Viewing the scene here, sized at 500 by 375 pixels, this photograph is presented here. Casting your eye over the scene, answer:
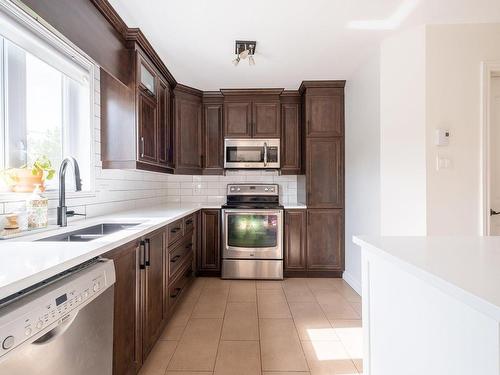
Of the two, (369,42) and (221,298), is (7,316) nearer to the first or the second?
(221,298)

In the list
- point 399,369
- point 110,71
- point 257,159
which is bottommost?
point 399,369

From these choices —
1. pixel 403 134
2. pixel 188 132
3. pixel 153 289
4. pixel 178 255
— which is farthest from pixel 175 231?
pixel 403 134

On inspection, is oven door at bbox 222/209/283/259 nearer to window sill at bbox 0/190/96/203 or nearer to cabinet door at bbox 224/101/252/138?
cabinet door at bbox 224/101/252/138

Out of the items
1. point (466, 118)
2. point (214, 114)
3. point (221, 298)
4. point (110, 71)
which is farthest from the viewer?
point (214, 114)

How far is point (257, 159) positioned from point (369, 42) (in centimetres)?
174

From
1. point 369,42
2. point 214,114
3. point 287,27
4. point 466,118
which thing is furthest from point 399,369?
point 214,114

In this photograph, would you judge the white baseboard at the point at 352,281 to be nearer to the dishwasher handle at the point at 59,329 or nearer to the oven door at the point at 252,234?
the oven door at the point at 252,234

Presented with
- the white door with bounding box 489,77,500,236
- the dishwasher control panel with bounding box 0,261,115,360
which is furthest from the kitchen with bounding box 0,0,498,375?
the white door with bounding box 489,77,500,236

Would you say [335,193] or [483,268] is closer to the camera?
[483,268]

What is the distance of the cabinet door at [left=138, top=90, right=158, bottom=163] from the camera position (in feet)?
7.45

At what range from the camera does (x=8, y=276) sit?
28.6 inches

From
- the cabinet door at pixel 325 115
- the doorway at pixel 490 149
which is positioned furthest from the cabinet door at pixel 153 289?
the doorway at pixel 490 149

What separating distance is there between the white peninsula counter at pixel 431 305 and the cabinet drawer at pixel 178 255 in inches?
62.7

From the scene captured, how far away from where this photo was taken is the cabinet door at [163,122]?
2759 mm
